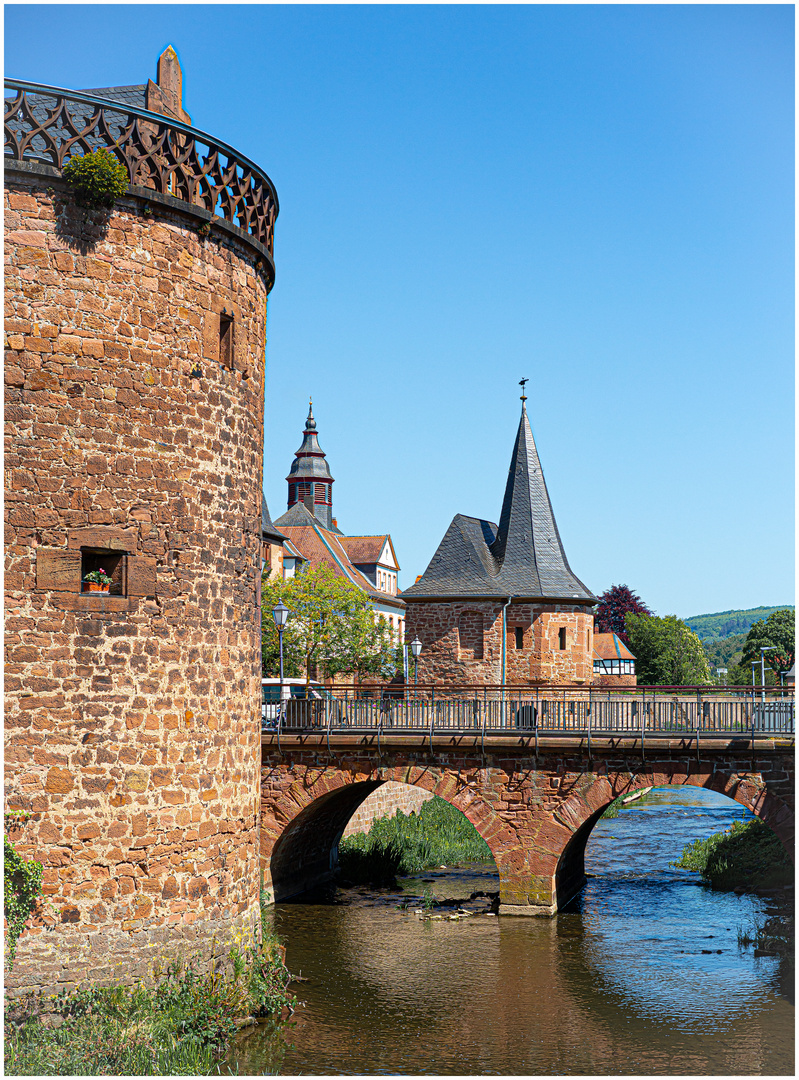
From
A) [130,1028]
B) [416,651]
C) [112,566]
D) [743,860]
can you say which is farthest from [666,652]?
[130,1028]

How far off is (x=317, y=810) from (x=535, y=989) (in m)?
7.23

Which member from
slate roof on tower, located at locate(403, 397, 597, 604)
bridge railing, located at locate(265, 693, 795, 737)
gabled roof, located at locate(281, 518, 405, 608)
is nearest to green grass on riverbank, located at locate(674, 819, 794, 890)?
bridge railing, located at locate(265, 693, 795, 737)

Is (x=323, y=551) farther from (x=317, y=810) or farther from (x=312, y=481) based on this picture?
(x=317, y=810)

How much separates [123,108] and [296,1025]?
1097cm

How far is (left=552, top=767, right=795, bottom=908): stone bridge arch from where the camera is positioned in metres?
17.4

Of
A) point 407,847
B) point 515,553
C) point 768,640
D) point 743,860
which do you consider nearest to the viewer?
point 743,860

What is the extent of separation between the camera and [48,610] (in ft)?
33.9

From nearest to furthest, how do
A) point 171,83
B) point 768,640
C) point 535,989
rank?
point 171,83, point 535,989, point 768,640

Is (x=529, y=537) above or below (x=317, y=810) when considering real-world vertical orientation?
above

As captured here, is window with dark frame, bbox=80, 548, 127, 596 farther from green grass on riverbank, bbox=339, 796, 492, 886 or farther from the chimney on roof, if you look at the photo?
green grass on riverbank, bbox=339, 796, 492, 886

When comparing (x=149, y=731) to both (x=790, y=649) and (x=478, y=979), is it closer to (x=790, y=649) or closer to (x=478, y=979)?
(x=478, y=979)

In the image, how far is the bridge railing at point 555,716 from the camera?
1833cm

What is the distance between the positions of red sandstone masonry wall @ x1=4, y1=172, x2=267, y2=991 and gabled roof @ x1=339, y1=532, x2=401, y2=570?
57.6 metres

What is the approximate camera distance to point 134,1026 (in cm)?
1017
